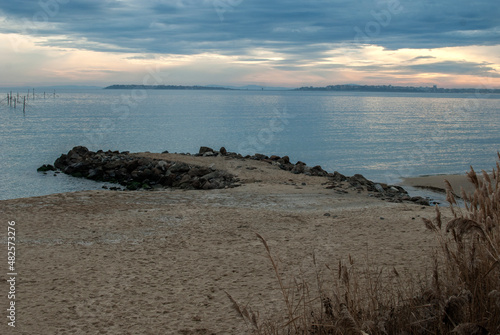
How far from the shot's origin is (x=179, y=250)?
29.0ft

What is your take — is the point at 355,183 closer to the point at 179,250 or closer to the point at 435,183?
the point at 435,183

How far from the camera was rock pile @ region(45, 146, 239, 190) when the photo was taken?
18.8 metres

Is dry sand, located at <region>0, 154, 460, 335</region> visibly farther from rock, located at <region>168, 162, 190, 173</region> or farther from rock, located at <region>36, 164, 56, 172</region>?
rock, located at <region>36, 164, 56, 172</region>

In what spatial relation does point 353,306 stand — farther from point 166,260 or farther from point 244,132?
point 244,132

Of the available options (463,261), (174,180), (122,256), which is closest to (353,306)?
(463,261)

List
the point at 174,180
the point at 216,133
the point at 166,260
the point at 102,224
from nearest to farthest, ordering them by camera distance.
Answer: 1. the point at 166,260
2. the point at 102,224
3. the point at 174,180
4. the point at 216,133

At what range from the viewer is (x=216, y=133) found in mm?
56562

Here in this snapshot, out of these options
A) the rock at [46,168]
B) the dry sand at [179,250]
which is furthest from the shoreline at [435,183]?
the rock at [46,168]

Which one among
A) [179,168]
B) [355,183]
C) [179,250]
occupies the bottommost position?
[179,168]

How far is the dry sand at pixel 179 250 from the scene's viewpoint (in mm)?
5875

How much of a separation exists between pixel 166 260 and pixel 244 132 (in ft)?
166

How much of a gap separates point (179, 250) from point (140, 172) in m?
13.8

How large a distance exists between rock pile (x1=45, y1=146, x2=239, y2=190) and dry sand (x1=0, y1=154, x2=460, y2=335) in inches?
140

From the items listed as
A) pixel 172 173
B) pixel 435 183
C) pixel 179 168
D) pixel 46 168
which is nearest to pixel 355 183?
pixel 435 183
